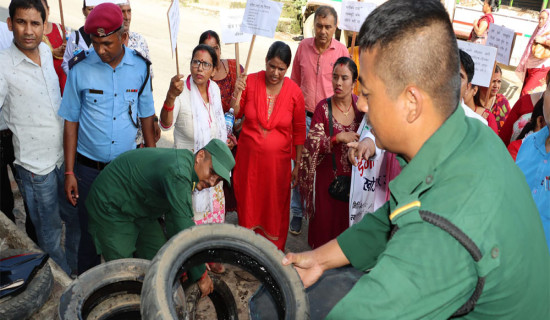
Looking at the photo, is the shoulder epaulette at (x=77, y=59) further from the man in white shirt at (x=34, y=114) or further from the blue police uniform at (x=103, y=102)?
the man in white shirt at (x=34, y=114)

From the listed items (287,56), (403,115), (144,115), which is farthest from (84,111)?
(403,115)

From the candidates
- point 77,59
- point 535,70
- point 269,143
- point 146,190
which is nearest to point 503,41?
point 535,70

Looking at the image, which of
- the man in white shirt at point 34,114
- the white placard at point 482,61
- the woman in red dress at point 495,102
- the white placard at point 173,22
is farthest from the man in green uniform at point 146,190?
the woman in red dress at point 495,102

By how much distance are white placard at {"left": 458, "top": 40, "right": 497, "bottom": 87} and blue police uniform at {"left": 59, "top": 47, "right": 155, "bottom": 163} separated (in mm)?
3132

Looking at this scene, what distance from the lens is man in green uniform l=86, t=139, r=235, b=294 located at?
2850mm

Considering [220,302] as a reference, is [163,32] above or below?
above

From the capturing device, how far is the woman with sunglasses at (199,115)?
13.4ft

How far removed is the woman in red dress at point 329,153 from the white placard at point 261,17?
998mm

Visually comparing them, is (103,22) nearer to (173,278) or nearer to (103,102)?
(103,102)

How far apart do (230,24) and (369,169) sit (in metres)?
2.30

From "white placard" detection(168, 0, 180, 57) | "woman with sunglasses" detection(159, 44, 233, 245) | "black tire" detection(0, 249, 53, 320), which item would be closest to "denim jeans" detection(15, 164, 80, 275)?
"black tire" detection(0, 249, 53, 320)

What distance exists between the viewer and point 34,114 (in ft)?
11.2

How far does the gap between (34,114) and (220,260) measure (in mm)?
2030

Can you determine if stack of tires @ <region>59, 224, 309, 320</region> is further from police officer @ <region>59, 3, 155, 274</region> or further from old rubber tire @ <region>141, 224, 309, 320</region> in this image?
police officer @ <region>59, 3, 155, 274</region>
